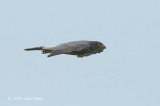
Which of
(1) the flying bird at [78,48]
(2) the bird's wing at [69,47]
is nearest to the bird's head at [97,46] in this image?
(1) the flying bird at [78,48]

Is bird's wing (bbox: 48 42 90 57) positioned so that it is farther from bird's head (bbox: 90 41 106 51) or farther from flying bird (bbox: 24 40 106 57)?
bird's head (bbox: 90 41 106 51)

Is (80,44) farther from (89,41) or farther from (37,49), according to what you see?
(37,49)

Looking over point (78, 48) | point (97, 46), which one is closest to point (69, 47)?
point (78, 48)

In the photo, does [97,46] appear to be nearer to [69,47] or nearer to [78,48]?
[78,48]

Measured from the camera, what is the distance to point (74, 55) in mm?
55844

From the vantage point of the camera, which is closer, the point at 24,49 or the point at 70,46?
the point at 70,46

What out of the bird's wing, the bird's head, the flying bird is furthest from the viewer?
the bird's head

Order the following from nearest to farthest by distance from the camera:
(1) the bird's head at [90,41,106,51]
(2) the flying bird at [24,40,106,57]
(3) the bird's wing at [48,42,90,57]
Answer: (3) the bird's wing at [48,42,90,57]
(2) the flying bird at [24,40,106,57]
(1) the bird's head at [90,41,106,51]

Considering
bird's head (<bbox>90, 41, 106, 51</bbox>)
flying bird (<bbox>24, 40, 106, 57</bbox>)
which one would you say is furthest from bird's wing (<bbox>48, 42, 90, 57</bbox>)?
bird's head (<bbox>90, 41, 106, 51</bbox>)

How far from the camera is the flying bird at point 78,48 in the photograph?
176 ft

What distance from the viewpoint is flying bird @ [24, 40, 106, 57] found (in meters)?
53.5

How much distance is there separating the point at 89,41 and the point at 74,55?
1920 millimetres

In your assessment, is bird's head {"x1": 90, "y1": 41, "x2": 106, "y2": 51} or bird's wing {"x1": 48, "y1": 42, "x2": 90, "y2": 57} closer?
bird's wing {"x1": 48, "y1": 42, "x2": 90, "y2": 57}

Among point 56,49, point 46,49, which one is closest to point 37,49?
point 46,49
